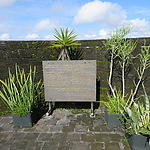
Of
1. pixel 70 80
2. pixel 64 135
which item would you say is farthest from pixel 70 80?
pixel 64 135

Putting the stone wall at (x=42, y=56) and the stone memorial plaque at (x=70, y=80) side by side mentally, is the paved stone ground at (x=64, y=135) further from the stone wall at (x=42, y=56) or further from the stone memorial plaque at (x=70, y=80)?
the stone wall at (x=42, y=56)

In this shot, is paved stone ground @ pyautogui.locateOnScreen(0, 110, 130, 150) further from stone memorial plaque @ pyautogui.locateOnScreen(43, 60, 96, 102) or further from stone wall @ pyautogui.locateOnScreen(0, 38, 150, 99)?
stone wall @ pyautogui.locateOnScreen(0, 38, 150, 99)

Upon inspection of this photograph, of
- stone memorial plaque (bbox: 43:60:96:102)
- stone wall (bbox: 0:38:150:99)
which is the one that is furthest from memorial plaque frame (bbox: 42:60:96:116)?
stone wall (bbox: 0:38:150:99)

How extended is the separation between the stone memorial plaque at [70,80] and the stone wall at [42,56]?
0.79m

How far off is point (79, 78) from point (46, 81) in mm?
843

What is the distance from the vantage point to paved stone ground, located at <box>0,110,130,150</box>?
2.53 meters

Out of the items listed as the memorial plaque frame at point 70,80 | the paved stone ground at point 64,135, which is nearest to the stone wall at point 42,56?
the memorial plaque frame at point 70,80

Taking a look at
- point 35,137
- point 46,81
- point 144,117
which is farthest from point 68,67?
point 144,117

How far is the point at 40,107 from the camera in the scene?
13.4 ft

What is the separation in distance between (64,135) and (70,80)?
49.6 inches

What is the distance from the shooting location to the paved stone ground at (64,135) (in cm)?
253

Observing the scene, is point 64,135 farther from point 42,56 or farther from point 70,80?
point 42,56

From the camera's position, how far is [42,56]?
13.6ft

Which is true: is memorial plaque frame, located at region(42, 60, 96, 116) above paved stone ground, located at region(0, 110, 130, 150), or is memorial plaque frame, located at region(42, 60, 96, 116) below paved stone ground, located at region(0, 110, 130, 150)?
above
